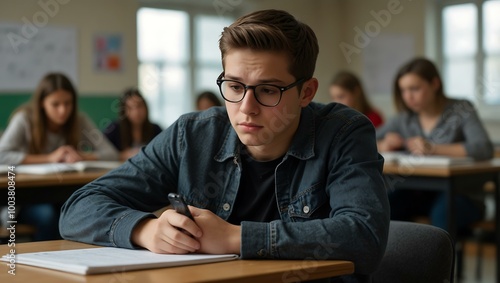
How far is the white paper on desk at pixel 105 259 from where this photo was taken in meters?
1.20

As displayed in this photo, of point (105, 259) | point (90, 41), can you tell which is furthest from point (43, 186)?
point (90, 41)

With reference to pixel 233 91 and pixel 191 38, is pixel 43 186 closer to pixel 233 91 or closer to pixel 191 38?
pixel 233 91

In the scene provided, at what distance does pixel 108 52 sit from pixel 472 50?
3.58 meters

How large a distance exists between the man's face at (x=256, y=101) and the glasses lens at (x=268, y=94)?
0.03ft

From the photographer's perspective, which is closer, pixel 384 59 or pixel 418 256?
pixel 418 256

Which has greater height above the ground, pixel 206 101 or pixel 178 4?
pixel 178 4

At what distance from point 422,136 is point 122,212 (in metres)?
3.16

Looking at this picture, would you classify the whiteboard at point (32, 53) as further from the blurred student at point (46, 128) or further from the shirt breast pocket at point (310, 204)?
the shirt breast pocket at point (310, 204)

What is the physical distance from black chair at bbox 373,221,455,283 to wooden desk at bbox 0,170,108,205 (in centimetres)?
207

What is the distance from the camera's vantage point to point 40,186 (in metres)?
3.32

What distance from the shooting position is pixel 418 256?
1.55 m

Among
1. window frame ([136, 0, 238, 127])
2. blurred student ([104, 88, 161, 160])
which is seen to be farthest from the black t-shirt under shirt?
window frame ([136, 0, 238, 127])

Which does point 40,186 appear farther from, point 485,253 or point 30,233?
point 485,253

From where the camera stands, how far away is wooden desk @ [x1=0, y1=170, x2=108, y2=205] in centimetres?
323
